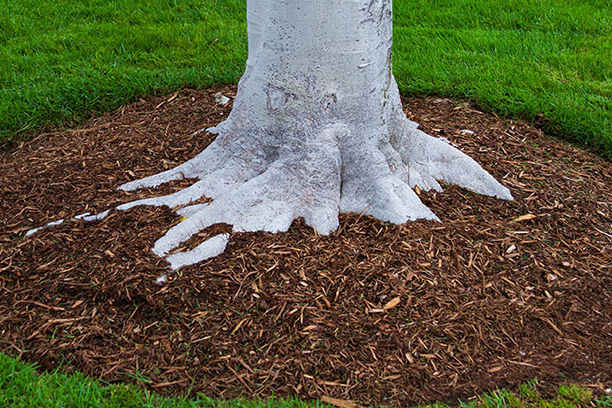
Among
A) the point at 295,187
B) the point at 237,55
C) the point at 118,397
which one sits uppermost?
the point at 237,55

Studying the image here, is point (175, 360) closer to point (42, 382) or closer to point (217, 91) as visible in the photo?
point (42, 382)

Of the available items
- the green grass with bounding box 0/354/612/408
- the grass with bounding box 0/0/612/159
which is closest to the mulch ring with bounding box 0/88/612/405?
the green grass with bounding box 0/354/612/408

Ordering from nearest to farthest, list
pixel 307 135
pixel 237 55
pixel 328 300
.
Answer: pixel 328 300, pixel 307 135, pixel 237 55

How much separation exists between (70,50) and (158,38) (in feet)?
3.09

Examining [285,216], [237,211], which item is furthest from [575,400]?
[237,211]

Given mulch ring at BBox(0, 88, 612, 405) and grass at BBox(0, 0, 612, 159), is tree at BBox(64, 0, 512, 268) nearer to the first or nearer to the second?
mulch ring at BBox(0, 88, 612, 405)

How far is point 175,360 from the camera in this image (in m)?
3.00

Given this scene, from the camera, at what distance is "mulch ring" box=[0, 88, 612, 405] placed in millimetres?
2973

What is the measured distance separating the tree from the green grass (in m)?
0.83

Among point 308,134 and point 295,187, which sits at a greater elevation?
point 308,134

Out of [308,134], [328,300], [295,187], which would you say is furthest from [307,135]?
[328,300]

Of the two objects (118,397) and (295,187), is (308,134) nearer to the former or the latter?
(295,187)

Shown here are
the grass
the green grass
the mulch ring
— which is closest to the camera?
the green grass

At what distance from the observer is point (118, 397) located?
2.78 m
